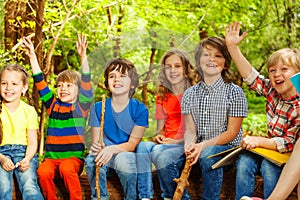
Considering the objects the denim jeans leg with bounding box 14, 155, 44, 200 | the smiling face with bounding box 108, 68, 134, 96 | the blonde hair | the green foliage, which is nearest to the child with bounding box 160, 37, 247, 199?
the blonde hair

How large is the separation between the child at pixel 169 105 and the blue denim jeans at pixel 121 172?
84mm

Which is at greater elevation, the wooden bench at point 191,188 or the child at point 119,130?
the child at point 119,130

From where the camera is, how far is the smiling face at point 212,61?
379 centimetres

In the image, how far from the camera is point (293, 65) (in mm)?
3561

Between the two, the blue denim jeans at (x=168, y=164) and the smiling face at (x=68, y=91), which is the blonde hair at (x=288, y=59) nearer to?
the blue denim jeans at (x=168, y=164)

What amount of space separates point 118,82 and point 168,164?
624mm

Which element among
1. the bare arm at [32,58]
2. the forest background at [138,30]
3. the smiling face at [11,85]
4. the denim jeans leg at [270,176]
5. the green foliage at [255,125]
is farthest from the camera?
the green foliage at [255,125]

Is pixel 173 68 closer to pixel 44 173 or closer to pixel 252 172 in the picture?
pixel 252 172

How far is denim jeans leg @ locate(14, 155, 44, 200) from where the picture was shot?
11.7 feet

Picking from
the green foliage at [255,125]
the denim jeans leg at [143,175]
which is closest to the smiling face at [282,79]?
the denim jeans leg at [143,175]

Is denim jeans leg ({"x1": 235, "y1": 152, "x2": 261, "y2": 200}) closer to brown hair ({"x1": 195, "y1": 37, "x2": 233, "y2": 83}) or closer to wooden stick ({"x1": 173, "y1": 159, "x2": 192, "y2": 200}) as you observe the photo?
wooden stick ({"x1": 173, "y1": 159, "x2": 192, "y2": 200})

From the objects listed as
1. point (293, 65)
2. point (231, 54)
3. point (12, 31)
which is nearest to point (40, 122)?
point (12, 31)

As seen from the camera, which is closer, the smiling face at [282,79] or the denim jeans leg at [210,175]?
the smiling face at [282,79]

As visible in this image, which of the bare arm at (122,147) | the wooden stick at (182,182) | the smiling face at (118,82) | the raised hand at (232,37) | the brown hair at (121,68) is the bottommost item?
the wooden stick at (182,182)
